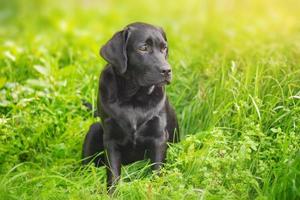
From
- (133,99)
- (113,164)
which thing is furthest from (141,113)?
(113,164)

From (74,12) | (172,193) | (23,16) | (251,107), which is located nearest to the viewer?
(172,193)

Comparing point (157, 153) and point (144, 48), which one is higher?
point (144, 48)

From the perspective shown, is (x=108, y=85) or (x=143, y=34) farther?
(x=108, y=85)

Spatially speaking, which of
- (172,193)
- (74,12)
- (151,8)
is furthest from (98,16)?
(172,193)

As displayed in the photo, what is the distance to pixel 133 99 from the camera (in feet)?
17.7

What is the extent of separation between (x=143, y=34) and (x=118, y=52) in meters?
0.21

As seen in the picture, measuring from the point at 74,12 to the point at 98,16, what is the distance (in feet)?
1.43

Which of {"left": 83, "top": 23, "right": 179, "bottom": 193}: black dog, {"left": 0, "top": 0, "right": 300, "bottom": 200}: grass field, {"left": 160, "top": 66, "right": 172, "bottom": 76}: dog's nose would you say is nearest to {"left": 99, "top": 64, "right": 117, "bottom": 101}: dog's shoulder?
{"left": 83, "top": 23, "right": 179, "bottom": 193}: black dog

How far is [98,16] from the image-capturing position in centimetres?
1281

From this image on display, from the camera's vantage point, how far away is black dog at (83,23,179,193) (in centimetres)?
531

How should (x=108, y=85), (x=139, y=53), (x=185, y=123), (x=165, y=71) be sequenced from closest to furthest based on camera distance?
(x=165, y=71) → (x=139, y=53) → (x=108, y=85) → (x=185, y=123)

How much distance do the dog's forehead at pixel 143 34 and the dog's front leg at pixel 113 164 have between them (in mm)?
742

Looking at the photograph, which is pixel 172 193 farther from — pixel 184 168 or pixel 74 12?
pixel 74 12

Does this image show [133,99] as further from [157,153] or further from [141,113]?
[157,153]
